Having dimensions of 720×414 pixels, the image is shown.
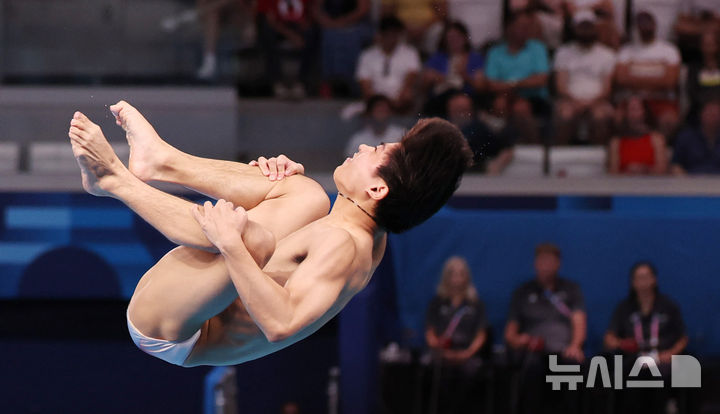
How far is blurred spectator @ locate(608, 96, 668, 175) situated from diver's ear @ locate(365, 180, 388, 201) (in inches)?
146

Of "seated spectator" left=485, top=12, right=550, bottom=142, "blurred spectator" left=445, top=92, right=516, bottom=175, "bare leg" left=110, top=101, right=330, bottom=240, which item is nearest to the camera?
"bare leg" left=110, top=101, right=330, bottom=240

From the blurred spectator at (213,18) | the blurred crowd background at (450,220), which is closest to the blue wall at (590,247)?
the blurred crowd background at (450,220)

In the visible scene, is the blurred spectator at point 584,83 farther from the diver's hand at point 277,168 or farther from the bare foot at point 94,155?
the bare foot at point 94,155

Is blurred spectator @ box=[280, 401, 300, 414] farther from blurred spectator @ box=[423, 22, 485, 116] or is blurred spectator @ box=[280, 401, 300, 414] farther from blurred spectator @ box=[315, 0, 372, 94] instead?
blurred spectator @ box=[423, 22, 485, 116]

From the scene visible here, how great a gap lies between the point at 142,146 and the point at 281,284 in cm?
68

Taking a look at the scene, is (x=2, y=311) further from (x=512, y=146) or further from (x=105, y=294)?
(x=512, y=146)

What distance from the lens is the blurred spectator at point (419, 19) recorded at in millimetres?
6344

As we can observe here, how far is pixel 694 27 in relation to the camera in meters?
7.03

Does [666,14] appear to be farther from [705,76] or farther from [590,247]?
[590,247]

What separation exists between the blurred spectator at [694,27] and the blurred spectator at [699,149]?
651mm

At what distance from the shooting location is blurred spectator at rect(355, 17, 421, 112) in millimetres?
5883

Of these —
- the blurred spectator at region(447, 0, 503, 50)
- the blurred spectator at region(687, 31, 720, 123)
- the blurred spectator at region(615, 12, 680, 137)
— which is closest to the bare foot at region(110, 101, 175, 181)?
the blurred spectator at region(447, 0, 503, 50)

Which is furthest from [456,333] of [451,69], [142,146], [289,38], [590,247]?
[142,146]

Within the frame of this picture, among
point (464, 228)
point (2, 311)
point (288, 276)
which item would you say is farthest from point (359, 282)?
point (2, 311)
